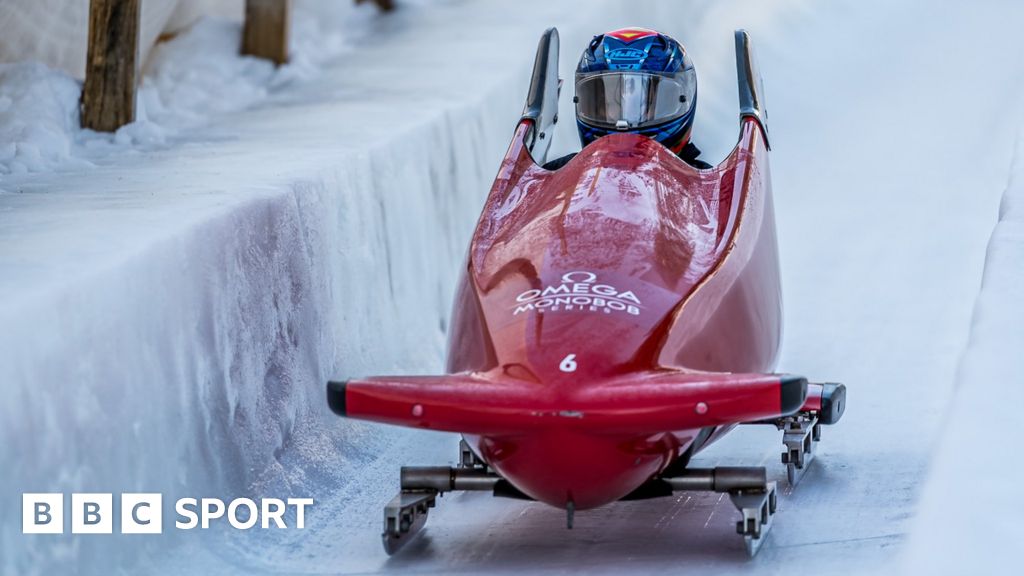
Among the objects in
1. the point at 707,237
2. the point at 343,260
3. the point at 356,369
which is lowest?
the point at 356,369

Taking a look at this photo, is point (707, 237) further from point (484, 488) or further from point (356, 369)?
point (356, 369)

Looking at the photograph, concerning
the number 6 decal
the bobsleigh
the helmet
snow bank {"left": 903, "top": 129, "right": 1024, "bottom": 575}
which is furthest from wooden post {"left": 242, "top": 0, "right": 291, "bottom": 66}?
the number 6 decal

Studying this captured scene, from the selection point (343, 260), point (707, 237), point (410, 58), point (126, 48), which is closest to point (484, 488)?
point (707, 237)

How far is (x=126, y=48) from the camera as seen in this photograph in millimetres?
6277

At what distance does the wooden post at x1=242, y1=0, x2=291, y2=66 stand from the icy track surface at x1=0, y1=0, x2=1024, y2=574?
210 millimetres

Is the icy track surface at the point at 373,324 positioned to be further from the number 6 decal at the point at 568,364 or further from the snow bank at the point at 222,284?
the number 6 decal at the point at 568,364

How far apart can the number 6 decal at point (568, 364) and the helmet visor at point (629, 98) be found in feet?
5.40

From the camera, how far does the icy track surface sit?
3.47m

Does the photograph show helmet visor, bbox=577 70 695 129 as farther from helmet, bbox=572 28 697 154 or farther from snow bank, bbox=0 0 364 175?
snow bank, bbox=0 0 364 175

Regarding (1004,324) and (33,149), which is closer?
(1004,324)

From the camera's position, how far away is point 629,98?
4.85m

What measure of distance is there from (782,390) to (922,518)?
369 millimetres

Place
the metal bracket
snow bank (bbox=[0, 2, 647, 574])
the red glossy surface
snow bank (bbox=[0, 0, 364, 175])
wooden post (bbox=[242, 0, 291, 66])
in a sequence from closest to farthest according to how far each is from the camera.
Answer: the red glossy surface < snow bank (bbox=[0, 2, 647, 574]) < the metal bracket < snow bank (bbox=[0, 0, 364, 175]) < wooden post (bbox=[242, 0, 291, 66])

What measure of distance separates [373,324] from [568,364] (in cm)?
249
